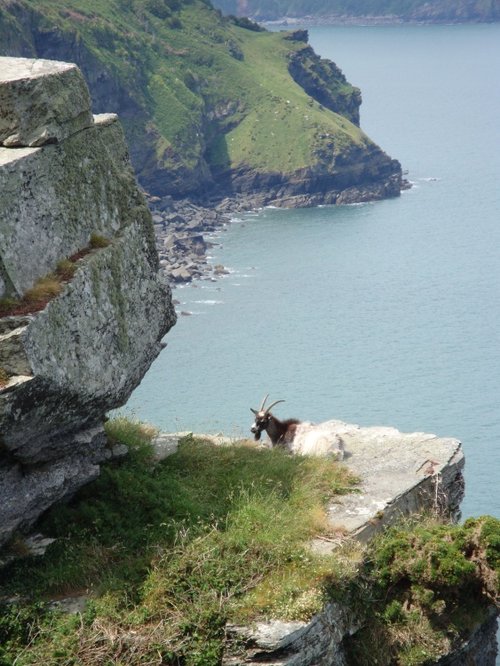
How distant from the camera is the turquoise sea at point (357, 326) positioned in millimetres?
81062

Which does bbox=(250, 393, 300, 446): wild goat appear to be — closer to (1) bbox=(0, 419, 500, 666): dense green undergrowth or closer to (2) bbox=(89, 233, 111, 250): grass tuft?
(1) bbox=(0, 419, 500, 666): dense green undergrowth

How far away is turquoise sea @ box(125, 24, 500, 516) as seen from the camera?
8106 centimetres

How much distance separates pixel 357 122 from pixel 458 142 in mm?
18682

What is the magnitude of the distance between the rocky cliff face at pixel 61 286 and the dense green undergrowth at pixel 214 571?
0.99 meters

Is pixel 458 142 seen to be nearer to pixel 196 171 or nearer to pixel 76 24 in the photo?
pixel 196 171

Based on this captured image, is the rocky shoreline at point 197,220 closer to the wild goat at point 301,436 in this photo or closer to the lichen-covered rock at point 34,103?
the wild goat at point 301,436

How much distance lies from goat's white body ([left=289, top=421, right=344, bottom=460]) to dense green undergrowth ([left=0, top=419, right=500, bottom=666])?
4.82 feet

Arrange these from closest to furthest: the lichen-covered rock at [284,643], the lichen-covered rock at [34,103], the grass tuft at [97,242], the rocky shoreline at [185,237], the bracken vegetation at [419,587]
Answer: the lichen-covered rock at [284,643] → the lichen-covered rock at [34,103] → the grass tuft at [97,242] → the bracken vegetation at [419,587] → the rocky shoreline at [185,237]

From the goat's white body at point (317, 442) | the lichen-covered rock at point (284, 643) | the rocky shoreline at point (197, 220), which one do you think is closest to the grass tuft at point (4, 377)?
the lichen-covered rock at point (284, 643)

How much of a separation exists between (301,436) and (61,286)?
9009mm

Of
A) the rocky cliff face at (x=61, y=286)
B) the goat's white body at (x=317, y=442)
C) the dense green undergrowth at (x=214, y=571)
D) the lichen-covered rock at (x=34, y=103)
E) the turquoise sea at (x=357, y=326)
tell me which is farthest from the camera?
the turquoise sea at (x=357, y=326)

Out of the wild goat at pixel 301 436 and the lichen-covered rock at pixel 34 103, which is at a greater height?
the lichen-covered rock at pixel 34 103

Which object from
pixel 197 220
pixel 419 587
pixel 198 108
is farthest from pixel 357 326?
pixel 419 587

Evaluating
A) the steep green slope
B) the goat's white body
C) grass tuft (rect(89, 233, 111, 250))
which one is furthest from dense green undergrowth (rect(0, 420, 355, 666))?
the steep green slope
